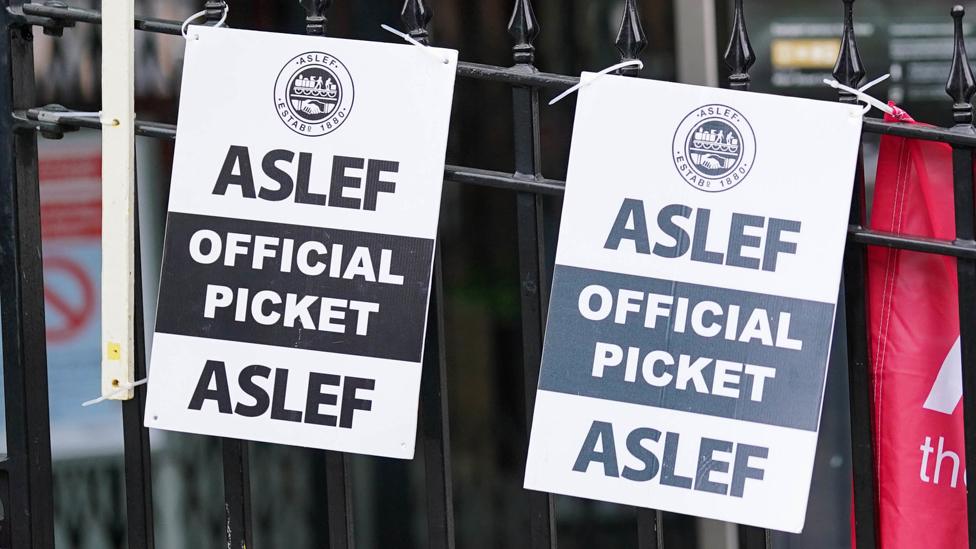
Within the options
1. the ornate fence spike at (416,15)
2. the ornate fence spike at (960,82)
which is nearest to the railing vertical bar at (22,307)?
the ornate fence spike at (416,15)

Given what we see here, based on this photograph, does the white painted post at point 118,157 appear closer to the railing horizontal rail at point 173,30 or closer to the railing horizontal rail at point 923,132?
the railing horizontal rail at point 173,30

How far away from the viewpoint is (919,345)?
6.32 ft

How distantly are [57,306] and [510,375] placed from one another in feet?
4.64

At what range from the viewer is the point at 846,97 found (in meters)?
1.86

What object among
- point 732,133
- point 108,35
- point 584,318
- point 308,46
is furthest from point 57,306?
point 732,133

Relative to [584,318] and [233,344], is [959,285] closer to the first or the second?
[584,318]

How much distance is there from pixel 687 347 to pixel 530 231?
13.2 inches

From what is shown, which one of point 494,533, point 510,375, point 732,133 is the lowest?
point 494,533

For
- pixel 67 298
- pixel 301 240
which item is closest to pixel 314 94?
pixel 301 240

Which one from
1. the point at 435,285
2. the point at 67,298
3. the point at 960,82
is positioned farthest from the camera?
the point at 67,298

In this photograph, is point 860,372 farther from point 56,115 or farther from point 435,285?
point 56,115

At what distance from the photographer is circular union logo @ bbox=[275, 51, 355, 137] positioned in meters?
1.94

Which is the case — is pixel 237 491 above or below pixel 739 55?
A: below

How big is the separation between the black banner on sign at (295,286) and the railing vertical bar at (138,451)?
0.37 feet
